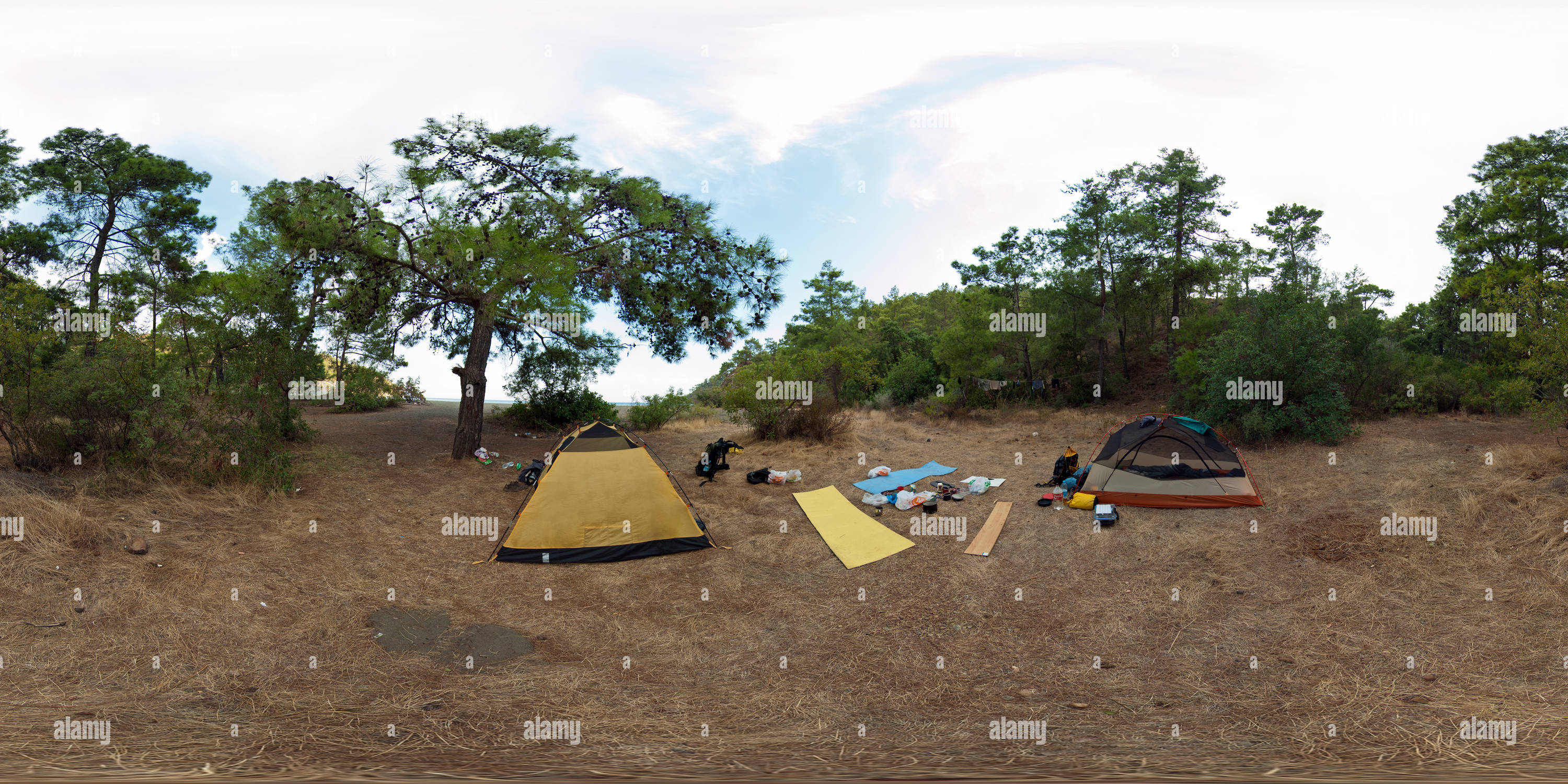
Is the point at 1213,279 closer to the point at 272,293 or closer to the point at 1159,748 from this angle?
the point at 1159,748

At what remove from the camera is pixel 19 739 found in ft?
14.7

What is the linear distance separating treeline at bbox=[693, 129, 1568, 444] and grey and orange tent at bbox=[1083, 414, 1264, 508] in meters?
4.61

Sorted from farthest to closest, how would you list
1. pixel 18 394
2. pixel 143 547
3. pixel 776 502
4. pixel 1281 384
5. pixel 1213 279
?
pixel 1213 279 < pixel 1281 384 < pixel 776 502 < pixel 18 394 < pixel 143 547

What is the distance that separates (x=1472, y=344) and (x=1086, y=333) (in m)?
11.5

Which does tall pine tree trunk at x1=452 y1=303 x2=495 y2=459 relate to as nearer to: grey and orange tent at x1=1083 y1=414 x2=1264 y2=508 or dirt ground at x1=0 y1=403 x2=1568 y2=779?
dirt ground at x1=0 y1=403 x2=1568 y2=779

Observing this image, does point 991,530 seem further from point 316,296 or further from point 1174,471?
point 316,296

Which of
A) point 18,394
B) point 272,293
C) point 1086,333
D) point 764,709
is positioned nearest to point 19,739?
point 764,709

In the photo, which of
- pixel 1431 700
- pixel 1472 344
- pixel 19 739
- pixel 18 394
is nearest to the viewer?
pixel 19 739

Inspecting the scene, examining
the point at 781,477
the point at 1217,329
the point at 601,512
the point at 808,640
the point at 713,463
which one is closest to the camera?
the point at 808,640

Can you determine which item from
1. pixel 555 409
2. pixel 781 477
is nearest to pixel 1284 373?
pixel 781 477

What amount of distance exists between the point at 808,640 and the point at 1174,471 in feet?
22.9

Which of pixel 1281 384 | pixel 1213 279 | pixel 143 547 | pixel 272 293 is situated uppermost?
pixel 1213 279

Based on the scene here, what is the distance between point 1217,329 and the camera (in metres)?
26.3

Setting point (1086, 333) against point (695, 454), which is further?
point (1086, 333)
